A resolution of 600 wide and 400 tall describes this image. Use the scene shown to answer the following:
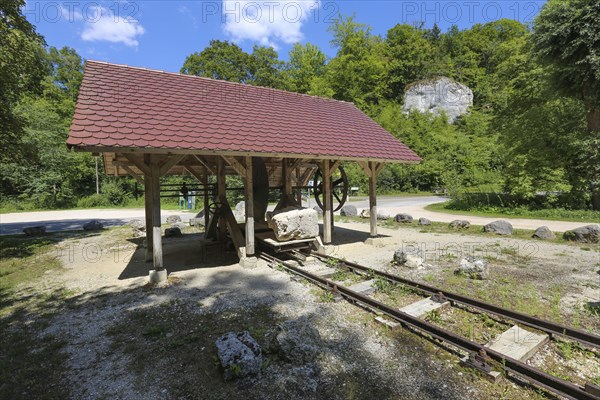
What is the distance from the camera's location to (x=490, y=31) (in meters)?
55.6

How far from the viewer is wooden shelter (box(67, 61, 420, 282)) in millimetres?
6160

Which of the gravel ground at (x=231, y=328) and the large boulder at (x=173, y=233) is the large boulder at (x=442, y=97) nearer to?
the gravel ground at (x=231, y=328)

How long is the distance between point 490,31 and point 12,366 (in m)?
73.6

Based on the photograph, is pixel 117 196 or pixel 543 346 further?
pixel 117 196

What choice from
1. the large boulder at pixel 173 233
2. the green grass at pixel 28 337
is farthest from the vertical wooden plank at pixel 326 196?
the large boulder at pixel 173 233

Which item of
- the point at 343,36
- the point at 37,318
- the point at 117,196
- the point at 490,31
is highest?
the point at 490,31

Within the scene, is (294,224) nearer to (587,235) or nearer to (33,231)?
(587,235)

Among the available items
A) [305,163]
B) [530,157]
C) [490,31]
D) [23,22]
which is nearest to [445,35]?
[490,31]

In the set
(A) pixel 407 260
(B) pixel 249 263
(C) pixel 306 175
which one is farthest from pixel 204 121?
(C) pixel 306 175

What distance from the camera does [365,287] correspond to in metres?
5.51

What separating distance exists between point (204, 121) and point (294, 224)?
11.2ft

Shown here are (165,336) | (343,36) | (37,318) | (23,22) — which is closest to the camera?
(165,336)

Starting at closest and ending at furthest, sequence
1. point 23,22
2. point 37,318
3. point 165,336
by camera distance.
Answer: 1. point 165,336
2. point 37,318
3. point 23,22

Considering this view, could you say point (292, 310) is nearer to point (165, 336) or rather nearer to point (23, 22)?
point (165, 336)
